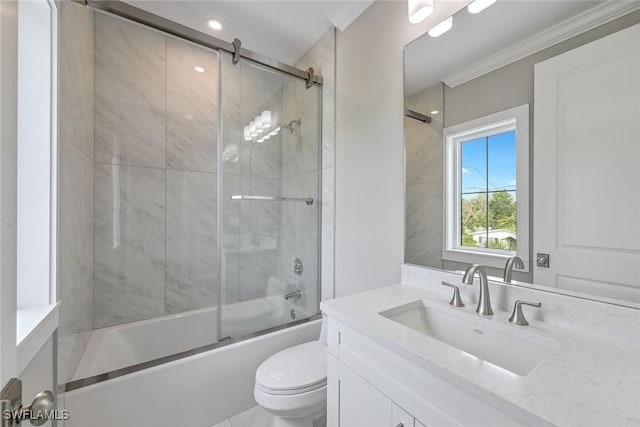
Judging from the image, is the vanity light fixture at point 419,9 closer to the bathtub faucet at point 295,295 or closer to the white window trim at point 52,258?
the white window trim at point 52,258

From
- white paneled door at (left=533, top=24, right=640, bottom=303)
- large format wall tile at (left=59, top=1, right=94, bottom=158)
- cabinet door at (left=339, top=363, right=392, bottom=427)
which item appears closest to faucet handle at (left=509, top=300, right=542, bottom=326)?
white paneled door at (left=533, top=24, right=640, bottom=303)

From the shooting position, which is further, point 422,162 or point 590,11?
point 422,162

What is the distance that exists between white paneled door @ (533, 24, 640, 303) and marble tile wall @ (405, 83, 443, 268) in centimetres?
39

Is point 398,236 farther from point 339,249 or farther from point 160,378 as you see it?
point 160,378

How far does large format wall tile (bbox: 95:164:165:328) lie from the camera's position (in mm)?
1780

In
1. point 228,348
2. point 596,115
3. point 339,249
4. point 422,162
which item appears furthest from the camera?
point 339,249

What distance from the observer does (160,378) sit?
1.35 m

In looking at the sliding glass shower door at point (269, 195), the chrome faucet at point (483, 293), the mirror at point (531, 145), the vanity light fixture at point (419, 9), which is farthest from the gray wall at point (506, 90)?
the sliding glass shower door at point (269, 195)

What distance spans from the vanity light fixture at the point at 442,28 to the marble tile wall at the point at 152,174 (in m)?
1.39

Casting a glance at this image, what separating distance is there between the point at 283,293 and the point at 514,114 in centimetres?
178

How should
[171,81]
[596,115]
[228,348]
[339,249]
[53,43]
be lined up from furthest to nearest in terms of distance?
[171,81] < [339,249] < [228,348] < [53,43] < [596,115]

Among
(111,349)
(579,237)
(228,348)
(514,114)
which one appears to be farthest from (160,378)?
(514,114)

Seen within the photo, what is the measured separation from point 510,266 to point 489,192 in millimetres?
301

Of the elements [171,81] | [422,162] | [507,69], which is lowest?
[422,162]
